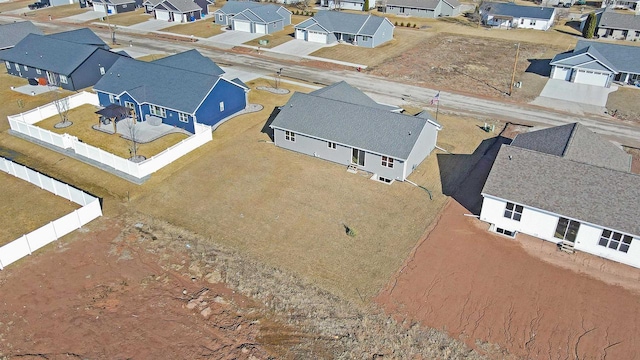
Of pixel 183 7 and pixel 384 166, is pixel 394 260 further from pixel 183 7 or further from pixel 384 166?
pixel 183 7

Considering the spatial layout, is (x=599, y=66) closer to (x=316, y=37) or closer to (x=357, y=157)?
(x=357, y=157)

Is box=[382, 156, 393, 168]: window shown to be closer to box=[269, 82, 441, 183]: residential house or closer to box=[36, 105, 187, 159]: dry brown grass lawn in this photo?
box=[269, 82, 441, 183]: residential house

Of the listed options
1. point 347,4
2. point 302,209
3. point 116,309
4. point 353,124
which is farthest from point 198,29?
point 116,309

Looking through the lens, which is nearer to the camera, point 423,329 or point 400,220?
point 423,329

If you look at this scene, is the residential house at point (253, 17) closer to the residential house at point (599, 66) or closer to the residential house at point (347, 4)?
the residential house at point (347, 4)

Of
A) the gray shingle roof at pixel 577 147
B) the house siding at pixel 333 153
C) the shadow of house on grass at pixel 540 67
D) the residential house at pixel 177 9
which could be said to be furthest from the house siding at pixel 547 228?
the residential house at pixel 177 9

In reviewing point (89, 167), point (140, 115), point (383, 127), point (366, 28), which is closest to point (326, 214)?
point (383, 127)
